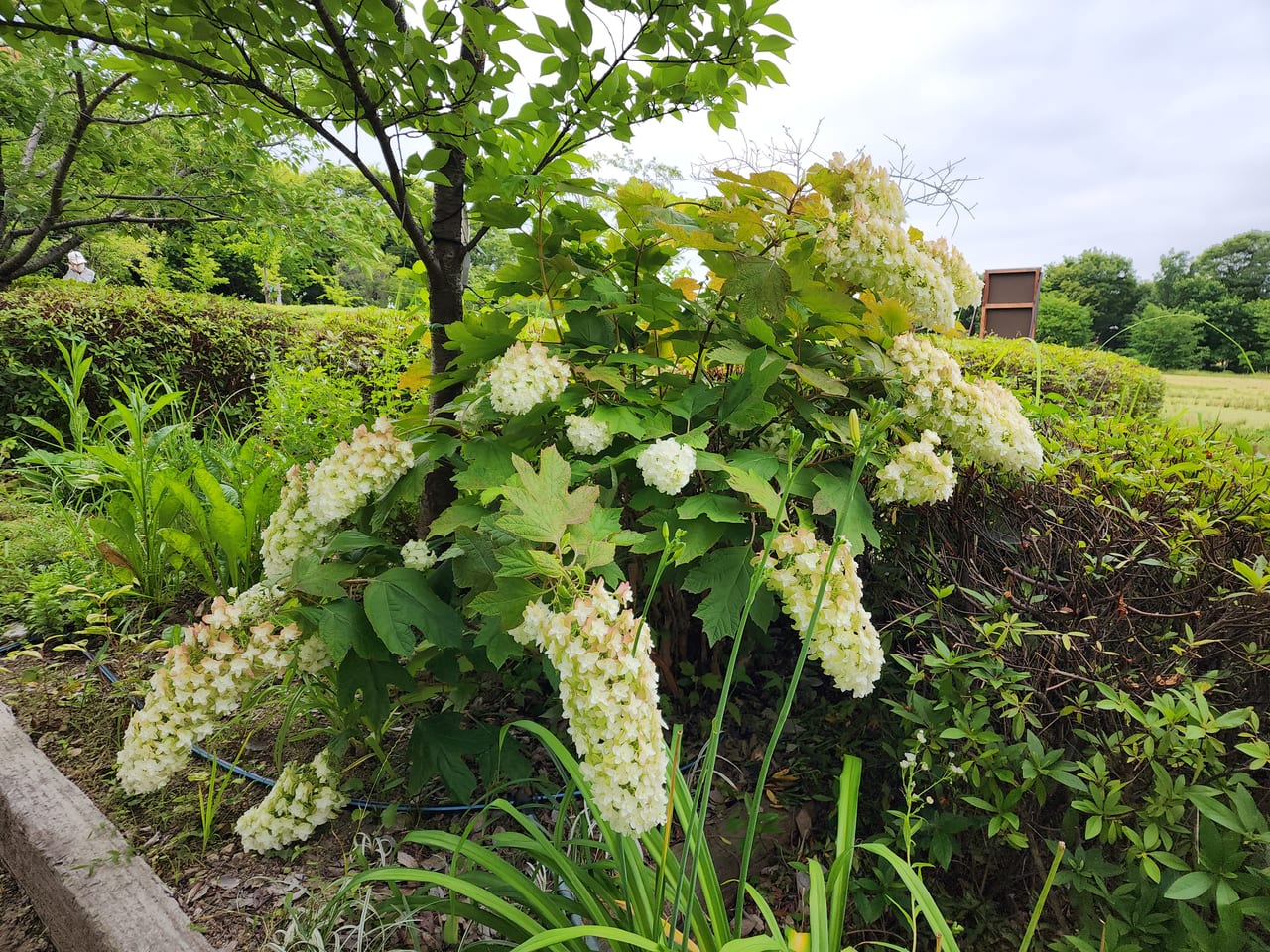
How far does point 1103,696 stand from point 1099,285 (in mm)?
50831

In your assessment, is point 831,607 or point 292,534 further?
point 292,534

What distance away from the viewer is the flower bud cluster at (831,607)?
1.08 m

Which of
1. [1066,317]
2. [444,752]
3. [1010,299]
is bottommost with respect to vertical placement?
[444,752]

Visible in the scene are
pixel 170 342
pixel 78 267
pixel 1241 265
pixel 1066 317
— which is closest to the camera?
pixel 170 342

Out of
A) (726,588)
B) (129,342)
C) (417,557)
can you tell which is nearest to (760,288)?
(726,588)

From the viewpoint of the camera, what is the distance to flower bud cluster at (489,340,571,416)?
4.22ft

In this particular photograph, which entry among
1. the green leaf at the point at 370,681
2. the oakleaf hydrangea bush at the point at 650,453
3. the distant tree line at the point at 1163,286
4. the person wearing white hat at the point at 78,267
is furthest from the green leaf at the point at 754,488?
the distant tree line at the point at 1163,286

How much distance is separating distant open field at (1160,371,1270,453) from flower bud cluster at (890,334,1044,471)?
2.12 ft

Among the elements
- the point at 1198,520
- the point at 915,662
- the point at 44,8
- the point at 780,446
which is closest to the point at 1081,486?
the point at 1198,520

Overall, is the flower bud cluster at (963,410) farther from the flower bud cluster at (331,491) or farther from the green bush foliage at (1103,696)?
the flower bud cluster at (331,491)

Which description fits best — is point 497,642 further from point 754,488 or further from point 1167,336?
point 1167,336

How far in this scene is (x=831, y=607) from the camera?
108 cm

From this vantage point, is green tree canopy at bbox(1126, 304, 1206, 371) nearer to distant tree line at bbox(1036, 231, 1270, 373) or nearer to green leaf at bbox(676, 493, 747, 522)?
green leaf at bbox(676, 493, 747, 522)

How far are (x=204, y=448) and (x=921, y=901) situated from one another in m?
3.28
